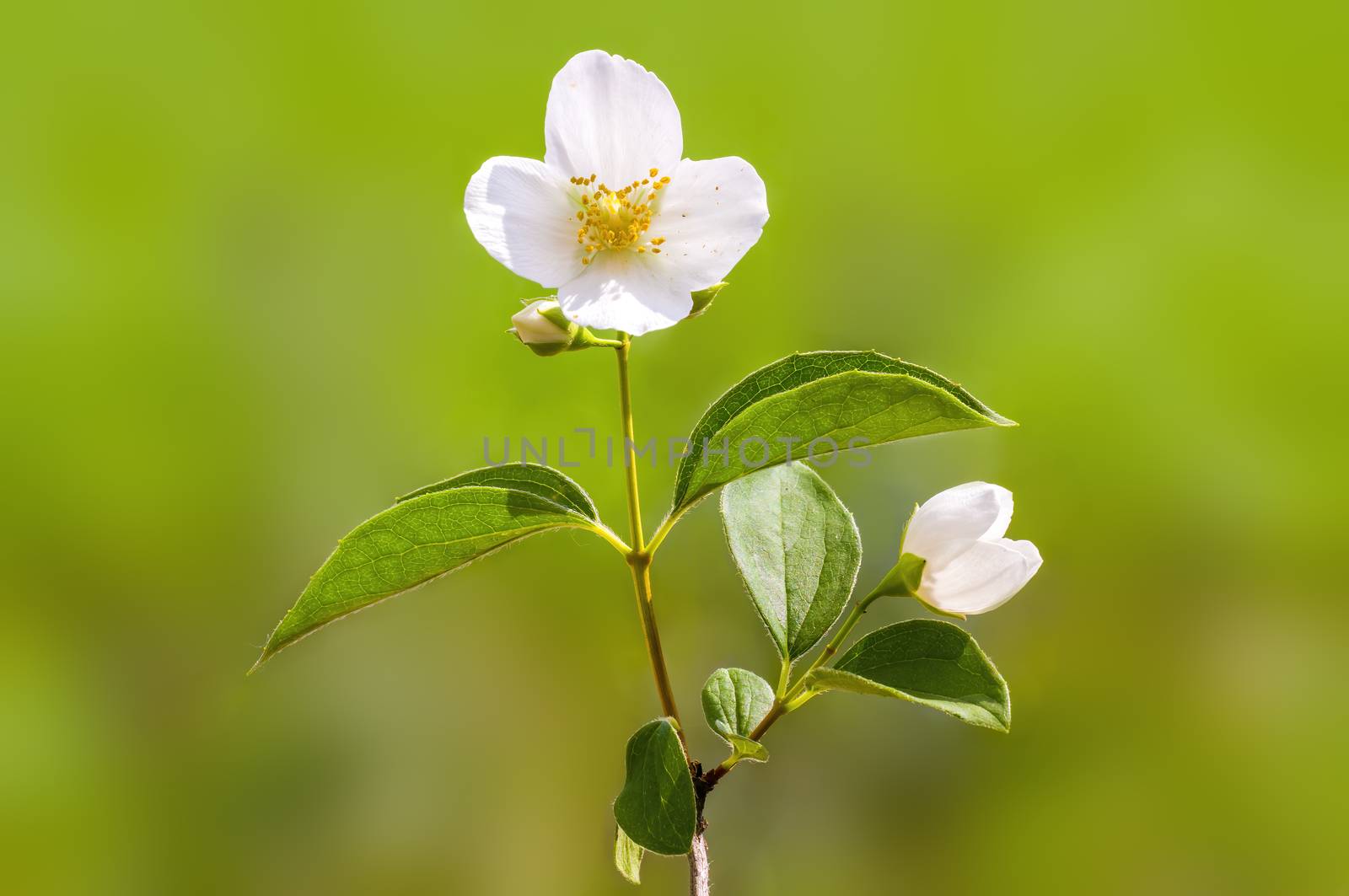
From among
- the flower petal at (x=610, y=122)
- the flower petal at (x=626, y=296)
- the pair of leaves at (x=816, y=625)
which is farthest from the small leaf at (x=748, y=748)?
the flower petal at (x=610, y=122)

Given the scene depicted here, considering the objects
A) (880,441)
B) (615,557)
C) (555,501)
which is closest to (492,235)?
(555,501)

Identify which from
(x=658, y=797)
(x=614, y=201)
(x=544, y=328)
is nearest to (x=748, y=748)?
(x=658, y=797)

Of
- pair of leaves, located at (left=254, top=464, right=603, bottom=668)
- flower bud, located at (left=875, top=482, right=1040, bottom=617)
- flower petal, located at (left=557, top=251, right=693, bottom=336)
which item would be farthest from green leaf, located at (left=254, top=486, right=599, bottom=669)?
flower bud, located at (left=875, top=482, right=1040, bottom=617)

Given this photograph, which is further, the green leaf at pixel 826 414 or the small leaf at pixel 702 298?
the small leaf at pixel 702 298

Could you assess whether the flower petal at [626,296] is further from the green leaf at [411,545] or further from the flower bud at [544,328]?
the green leaf at [411,545]

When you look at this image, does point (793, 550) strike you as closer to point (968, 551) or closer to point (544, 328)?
point (968, 551)

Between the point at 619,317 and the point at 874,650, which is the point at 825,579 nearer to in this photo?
the point at 874,650
